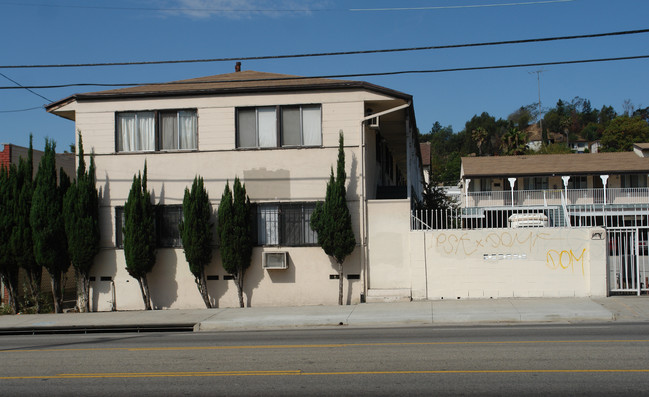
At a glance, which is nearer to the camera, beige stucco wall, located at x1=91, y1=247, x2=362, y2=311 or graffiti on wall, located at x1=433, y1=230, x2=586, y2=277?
graffiti on wall, located at x1=433, y1=230, x2=586, y2=277

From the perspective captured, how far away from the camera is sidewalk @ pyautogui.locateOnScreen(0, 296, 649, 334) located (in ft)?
45.8

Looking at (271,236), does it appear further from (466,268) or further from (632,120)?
(632,120)

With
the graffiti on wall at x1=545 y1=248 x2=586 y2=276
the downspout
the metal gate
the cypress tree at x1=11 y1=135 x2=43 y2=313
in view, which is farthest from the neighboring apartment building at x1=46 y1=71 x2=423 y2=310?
the metal gate

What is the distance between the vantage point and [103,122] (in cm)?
1867

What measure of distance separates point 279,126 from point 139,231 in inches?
198

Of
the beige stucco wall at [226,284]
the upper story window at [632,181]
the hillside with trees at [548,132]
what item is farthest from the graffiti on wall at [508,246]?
the hillside with trees at [548,132]

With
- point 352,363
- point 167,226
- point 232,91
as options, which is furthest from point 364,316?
point 232,91

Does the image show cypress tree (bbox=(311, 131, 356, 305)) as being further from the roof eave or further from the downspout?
the roof eave

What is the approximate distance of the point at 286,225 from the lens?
1800 cm

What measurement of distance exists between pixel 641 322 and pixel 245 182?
10.7 metres

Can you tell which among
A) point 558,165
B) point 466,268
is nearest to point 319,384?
point 466,268

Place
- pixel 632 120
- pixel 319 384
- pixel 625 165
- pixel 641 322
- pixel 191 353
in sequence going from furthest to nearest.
→ pixel 632 120 < pixel 625 165 < pixel 641 322 < pixel 191 353 < pixel 319 384

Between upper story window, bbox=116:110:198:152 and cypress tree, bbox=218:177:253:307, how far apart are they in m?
2.15

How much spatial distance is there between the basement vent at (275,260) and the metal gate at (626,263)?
28.5 ft
